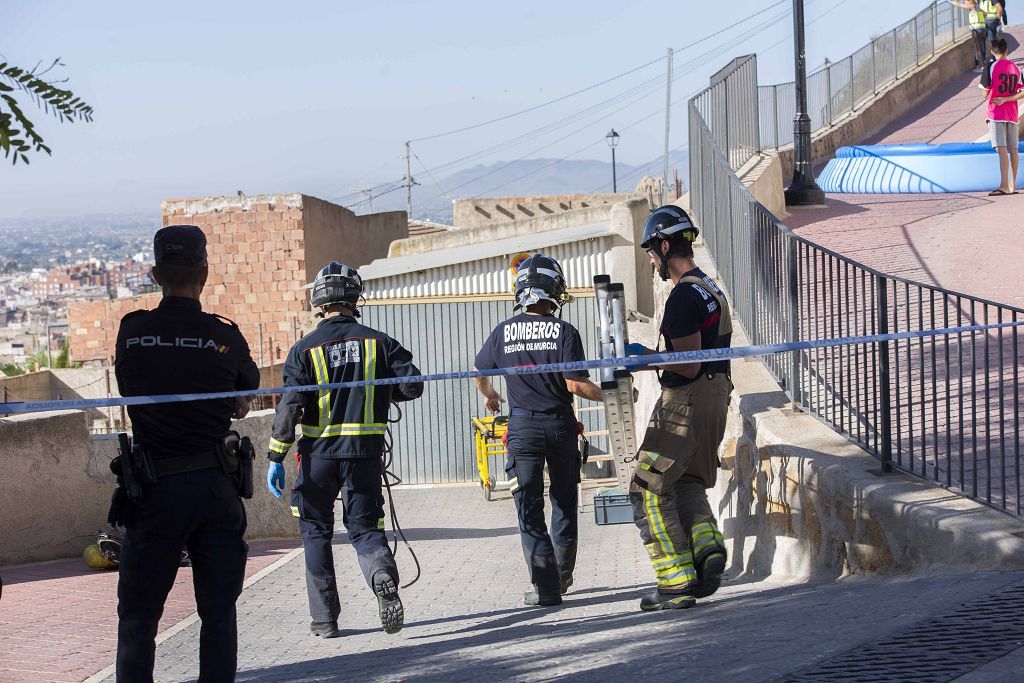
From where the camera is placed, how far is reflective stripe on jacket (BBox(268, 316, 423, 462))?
6.64 metres

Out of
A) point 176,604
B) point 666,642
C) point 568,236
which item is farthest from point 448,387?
point 666,642

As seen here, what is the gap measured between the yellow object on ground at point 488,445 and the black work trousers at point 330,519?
8.17 metres

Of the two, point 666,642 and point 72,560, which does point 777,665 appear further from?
point 72,560

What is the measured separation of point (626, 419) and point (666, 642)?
2561 millimetres

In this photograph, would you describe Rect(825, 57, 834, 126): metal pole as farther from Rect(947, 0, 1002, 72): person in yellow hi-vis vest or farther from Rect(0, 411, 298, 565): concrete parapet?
Rect(0, 411, 298, 565): concrete parapet

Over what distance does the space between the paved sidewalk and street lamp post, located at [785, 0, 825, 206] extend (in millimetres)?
7815

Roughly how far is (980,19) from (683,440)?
2112 cm

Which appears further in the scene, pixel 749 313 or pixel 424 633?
pixel 749 313

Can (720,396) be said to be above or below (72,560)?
above

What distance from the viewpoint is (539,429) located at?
7023mm

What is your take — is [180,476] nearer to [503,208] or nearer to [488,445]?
[488,445]

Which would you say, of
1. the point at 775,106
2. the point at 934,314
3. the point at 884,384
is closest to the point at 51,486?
the point at 884,384

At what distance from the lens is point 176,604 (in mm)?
7848

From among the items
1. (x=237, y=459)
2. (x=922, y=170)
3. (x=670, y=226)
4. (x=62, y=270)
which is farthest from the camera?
(x=62, y=270)
